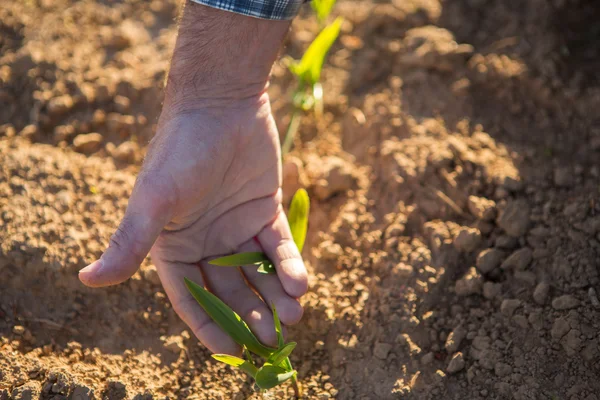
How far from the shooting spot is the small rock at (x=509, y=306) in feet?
5.64

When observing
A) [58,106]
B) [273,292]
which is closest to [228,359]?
[273,292]

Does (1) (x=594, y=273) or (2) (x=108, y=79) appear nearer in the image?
(1) (x=594, y=273)

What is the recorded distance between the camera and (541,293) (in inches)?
67.5

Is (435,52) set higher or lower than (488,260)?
higher

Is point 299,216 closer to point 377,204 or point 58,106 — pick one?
point 377,204

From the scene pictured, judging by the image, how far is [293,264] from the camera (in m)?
1.70

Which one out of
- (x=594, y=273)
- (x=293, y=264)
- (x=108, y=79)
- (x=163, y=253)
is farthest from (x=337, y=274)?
(x=108, y=79)

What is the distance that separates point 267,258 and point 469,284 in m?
0.65

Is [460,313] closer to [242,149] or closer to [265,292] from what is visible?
[265,292]

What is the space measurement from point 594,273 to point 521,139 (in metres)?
0.65

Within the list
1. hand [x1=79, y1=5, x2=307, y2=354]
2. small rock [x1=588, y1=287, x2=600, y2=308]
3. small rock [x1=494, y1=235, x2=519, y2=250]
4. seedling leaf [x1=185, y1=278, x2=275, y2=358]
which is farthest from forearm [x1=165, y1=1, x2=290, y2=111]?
small rock [x1=588, y1=287, x2=600, y2=308]

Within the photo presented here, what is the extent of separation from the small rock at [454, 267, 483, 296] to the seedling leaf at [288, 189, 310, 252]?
532 mm

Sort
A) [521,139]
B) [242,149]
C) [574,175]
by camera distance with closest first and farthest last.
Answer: [242,149] < [574,175] < [521,139]

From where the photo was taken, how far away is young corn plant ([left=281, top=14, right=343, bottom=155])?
2268 mm
